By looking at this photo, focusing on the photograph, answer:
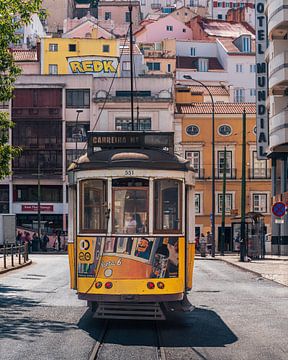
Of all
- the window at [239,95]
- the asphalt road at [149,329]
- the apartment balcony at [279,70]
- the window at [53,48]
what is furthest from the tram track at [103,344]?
the window at [239,95]

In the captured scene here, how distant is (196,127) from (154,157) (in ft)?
195

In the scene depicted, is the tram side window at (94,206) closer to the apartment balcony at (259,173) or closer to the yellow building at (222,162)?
the yellow building at (222,162)

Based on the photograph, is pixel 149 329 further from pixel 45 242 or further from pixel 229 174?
pixel 229 174

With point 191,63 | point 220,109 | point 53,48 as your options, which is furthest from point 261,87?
point 191,63

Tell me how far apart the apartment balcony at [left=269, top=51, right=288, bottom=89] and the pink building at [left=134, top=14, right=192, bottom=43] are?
199 ft

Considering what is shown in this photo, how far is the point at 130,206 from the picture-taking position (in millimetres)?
14891

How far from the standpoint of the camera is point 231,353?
41.4ft

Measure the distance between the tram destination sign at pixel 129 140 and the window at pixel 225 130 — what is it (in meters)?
58.8

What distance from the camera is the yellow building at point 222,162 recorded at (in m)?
72.1

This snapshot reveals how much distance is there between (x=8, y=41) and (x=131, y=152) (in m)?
8.21

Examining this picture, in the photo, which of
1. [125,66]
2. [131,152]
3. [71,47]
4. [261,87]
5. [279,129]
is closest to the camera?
[131,152]

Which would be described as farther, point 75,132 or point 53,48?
point 53,48

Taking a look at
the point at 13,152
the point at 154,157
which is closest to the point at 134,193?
the point at 154,157

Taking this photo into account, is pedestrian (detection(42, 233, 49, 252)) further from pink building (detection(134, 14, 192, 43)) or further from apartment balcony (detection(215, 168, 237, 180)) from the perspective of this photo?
pink building (detection(134, 14, 192, 43))
